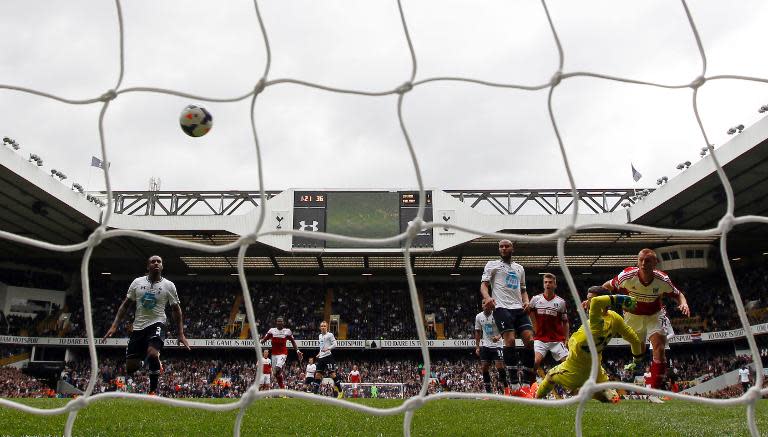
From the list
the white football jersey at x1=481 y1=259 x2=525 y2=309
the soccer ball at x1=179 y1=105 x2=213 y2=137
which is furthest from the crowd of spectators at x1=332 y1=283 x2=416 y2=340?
the soccer ball at x1=179 y1=105 x2=213 y2=137

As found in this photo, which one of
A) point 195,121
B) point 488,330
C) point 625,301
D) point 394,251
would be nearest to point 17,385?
point 394,251

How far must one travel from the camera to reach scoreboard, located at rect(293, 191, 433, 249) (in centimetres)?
2673

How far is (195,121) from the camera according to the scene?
14.2 ft

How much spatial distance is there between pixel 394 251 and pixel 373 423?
74.3ft

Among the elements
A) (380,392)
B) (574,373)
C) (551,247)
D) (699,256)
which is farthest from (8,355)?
(699,256)

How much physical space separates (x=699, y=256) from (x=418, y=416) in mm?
28364

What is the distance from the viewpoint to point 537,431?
420cm

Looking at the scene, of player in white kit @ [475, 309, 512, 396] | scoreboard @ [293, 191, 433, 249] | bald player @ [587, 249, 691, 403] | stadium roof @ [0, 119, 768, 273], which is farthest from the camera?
scoreboard @ [293, 191, 433, 249]

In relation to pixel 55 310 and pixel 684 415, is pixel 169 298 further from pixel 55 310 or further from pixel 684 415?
pixel 55 310

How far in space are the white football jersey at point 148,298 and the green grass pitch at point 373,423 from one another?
1325mm

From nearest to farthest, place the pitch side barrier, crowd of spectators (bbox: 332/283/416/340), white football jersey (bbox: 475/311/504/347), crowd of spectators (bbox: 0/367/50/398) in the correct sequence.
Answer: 1. white football jersey (bbox: 475/311/504/347)
2. crowd of spectators (bbox: 0/367/50/398)
3. the pitch side barrier
4. crowd of spectators (bbox: 332/283/416/340)

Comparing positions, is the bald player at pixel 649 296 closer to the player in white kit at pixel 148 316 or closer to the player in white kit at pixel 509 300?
the player in white kit at pixel 509 300

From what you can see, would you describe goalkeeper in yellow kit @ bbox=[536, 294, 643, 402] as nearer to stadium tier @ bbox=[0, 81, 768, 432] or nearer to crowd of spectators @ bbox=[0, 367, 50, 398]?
stadium tier @ bbox=[0, 81, 768, 432]

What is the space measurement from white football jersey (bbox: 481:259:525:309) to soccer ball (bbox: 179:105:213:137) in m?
4.14
